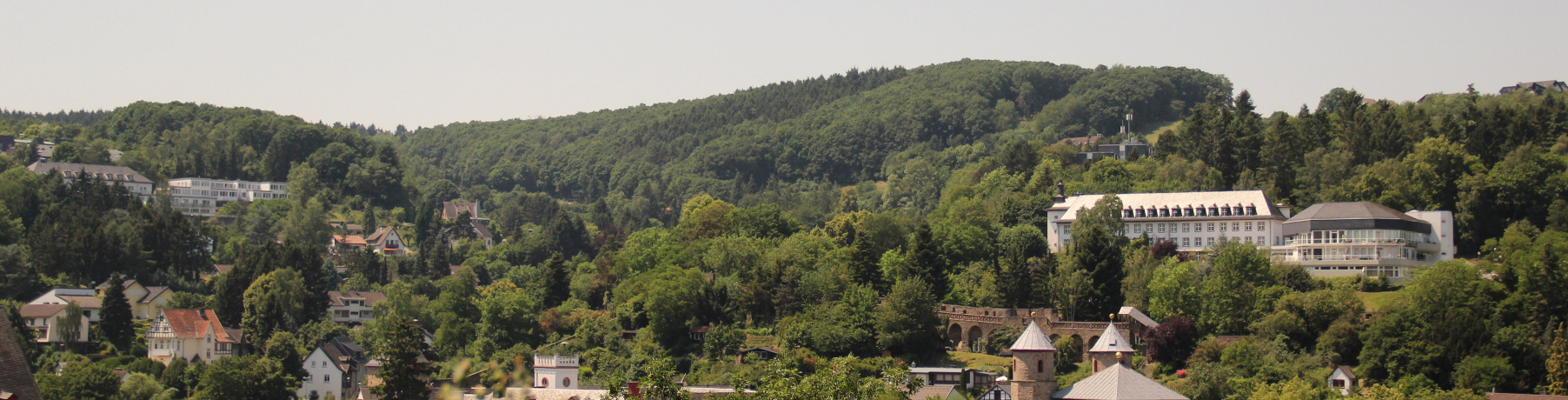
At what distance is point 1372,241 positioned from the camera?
80.1m

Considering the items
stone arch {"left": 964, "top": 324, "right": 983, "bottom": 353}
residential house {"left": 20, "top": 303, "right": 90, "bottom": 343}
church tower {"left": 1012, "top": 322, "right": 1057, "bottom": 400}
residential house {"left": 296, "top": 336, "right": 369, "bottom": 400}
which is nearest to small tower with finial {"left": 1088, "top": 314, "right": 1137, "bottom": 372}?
church tower {"left": 1012, "top": 322, "right": 1057, "bottom": 400}

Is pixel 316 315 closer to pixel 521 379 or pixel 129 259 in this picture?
pixel 129 259

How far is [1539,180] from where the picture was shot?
272ft

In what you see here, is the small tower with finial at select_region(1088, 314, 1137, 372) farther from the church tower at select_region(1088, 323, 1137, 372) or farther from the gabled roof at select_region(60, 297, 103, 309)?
the gabled roof at select_region(60, 297, 103, 309)

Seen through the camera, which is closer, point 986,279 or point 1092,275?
point 1092,275

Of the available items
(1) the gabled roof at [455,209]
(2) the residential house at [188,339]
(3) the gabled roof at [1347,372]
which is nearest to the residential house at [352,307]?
(2) the residential house at [188,339]

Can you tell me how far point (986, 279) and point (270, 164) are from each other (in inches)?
4220

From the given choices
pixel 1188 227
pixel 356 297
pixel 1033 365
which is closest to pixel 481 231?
pixel 356 297

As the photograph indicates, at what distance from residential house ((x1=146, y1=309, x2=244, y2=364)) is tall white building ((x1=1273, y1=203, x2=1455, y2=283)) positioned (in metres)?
61.5

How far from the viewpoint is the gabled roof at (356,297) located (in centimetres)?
11158

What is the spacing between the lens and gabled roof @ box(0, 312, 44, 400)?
54.1 feet

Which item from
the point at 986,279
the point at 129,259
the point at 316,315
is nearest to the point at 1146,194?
the point at 986,279

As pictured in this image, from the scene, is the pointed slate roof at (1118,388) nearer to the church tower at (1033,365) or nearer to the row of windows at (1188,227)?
the church tower at (1033,365)

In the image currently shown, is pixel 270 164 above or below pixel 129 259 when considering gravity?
above
